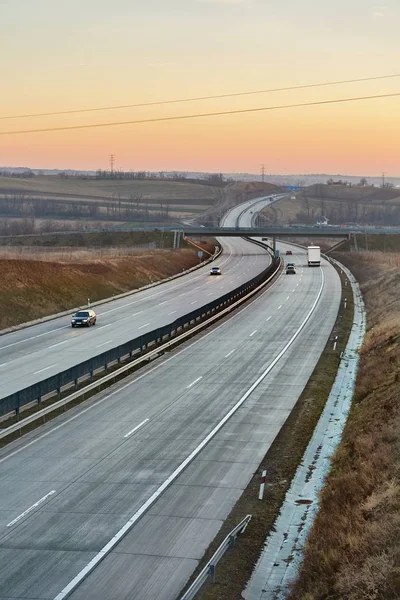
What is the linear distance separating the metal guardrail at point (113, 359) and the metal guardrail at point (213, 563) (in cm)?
1073

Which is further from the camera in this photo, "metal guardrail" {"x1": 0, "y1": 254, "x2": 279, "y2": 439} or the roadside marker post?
"metal guardrail" {"x1": 0, "y1": 254, "x2": 279, "y2": 439}

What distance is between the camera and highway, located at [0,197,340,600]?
17.3 m

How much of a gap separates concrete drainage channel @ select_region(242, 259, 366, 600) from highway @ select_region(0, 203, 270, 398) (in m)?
13.8

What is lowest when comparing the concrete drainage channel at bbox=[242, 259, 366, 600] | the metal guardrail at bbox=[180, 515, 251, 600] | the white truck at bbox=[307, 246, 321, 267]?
the white truck at bbox=[307, 246, 321, 267]

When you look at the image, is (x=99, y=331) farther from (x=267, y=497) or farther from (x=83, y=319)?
(x=267, y=497)

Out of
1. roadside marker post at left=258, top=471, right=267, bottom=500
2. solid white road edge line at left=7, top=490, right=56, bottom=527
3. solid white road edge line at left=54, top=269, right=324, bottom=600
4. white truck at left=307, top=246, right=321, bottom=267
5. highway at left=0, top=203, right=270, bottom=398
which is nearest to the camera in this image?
solid white road edge line at left=54, top=269, right=324, bottom=600

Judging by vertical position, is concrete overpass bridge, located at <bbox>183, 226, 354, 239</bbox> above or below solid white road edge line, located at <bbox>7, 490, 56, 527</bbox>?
above

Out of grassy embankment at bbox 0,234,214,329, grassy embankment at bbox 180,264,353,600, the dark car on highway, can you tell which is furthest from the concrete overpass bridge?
grassy embankment at bbox 180,264,353,600

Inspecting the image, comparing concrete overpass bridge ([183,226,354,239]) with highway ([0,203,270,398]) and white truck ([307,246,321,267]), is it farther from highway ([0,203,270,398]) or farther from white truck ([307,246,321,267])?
highway ([0,203,270,398])

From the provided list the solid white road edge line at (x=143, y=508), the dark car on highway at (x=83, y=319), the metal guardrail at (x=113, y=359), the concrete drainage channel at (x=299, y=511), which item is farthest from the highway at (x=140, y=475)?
the dark car on highway at (x=83, y=319)

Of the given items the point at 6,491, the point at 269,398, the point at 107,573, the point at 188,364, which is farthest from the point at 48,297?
the point at 107,573

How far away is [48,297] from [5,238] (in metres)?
81.2

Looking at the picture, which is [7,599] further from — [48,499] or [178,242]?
[178,242]

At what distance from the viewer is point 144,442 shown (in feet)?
90.3
